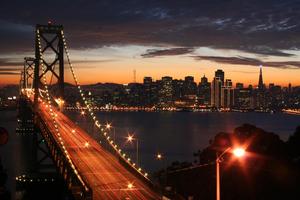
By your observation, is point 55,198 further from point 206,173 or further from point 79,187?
point 79,187

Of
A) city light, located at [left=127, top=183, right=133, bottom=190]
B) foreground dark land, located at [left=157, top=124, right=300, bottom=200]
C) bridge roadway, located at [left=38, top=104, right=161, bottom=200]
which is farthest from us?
foreground dark land, located at [left=157, top=124, right=300, bottom=200]

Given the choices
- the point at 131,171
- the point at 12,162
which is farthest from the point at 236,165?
the point at 12,162

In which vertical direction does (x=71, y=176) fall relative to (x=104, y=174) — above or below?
above

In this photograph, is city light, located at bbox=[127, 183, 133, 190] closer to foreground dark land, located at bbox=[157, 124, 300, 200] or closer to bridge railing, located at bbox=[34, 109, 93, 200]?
bridge railing, located at bbox=[34, 109, 93, 200]

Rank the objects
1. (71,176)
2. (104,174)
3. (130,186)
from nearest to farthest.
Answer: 1. (130,186)
2. (71,176)
3. (104,174)

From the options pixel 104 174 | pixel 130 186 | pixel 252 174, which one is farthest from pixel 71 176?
pixel 252 174

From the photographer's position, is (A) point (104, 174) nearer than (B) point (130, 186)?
No

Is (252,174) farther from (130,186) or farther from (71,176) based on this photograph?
(71,176)

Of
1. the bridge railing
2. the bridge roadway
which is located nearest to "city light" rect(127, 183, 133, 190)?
the bridge roadway

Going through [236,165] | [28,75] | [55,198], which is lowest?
[55,198]

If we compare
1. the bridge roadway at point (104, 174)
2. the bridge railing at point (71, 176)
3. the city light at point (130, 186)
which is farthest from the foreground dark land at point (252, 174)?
the bridge railing at point (71, 176)

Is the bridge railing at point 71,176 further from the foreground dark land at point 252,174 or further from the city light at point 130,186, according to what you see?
the foreground dark land at point 252,174
